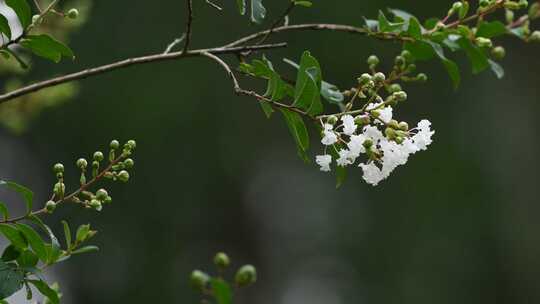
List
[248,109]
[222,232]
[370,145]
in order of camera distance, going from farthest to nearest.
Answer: [222,232]
[248,109]
[370,145]

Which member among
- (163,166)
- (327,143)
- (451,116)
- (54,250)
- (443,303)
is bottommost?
(443,303)

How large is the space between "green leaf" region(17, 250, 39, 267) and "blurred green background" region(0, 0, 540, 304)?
4377 mm

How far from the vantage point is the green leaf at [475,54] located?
1.32m

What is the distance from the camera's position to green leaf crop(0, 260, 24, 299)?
3.03ft

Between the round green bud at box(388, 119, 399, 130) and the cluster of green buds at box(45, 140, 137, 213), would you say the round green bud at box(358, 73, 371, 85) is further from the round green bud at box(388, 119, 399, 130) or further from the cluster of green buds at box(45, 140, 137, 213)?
the cluster of green buds at box(45, 140, 137, 213)

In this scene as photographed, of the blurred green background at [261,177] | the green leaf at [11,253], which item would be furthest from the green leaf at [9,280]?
the blurred green background at [261,177]

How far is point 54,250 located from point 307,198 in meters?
5.82

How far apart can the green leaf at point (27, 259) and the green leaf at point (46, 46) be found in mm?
248

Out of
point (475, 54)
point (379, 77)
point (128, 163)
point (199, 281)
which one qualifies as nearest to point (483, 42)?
point (475, 54)

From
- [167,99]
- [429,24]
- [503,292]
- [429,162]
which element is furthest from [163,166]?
[429,24]

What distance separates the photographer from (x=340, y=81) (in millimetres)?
5523

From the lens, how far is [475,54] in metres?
1.33

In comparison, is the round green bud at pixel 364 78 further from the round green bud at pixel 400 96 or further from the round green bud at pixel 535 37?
the round green bud at pixel 535 37

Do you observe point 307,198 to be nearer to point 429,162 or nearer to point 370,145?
point 429,162
